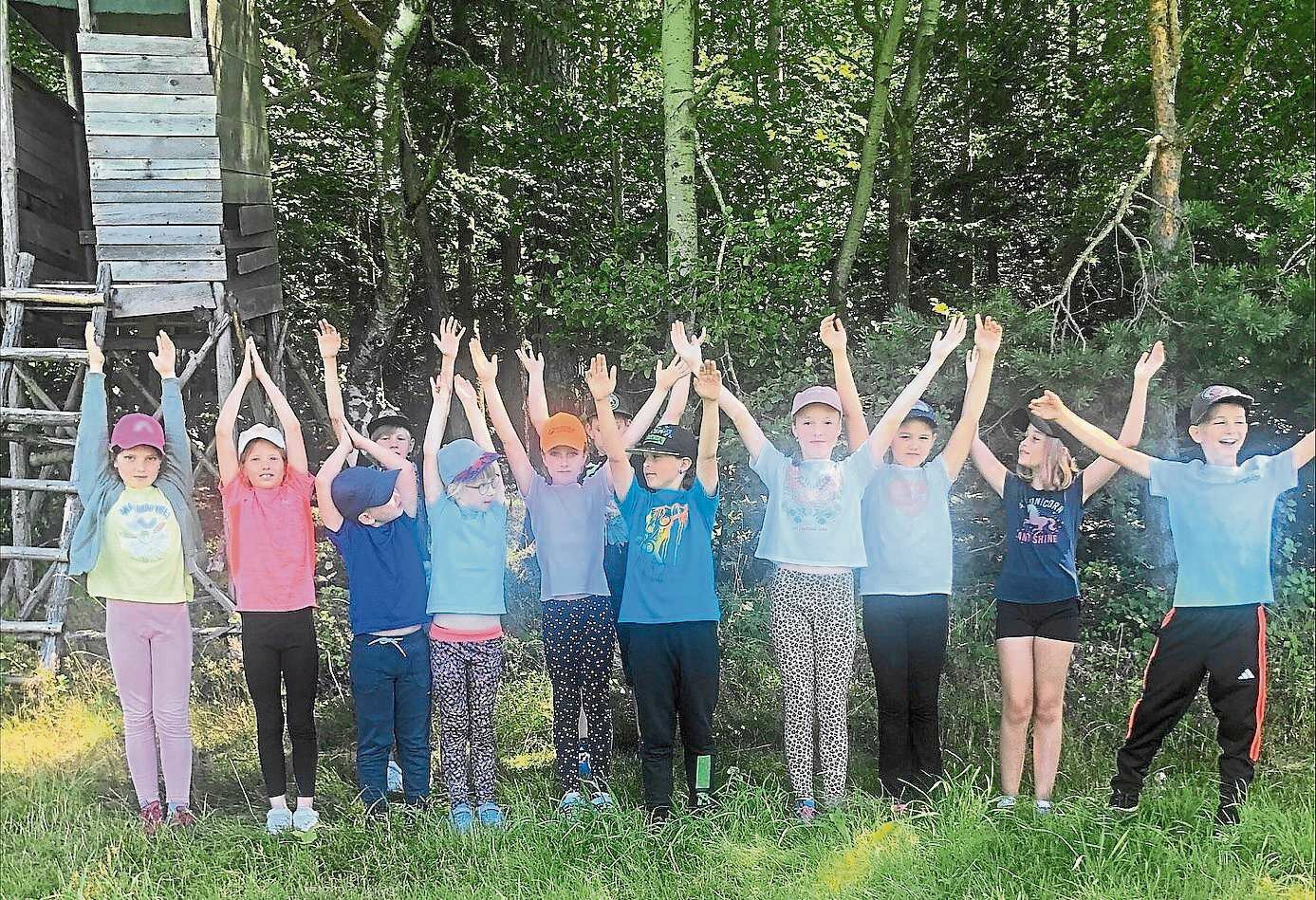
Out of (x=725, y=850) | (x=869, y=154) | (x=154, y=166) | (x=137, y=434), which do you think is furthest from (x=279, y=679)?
(x=869, y=154)

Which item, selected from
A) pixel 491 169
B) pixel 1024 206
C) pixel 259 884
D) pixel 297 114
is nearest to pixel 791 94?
pixel 1024 206

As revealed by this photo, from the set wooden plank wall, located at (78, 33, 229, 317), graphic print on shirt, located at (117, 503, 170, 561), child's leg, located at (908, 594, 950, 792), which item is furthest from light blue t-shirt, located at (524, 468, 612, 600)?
wooden plank wall, located at (78, 33, 229, 317)

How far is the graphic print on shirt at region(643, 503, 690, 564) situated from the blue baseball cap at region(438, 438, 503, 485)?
0.78 m

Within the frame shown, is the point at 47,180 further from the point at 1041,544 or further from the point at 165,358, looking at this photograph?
the point at 1041,544

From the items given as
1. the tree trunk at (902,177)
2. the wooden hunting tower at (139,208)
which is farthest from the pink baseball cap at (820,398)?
the tree trunk at (902,177)

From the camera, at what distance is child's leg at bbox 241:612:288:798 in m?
4.75

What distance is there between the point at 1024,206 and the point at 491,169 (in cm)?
534

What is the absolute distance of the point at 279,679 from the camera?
4844 mm

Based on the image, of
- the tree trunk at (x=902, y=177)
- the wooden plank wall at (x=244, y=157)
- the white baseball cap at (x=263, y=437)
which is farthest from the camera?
the tree trunk at (x=902, y=177)

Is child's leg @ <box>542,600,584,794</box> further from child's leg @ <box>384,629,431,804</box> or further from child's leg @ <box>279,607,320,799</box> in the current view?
child's leg @ <box>279,607,320,799</box>

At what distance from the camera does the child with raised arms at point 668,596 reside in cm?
464

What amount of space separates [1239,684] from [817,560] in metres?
1.79

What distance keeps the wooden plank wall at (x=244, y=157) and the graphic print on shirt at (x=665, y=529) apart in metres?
4.38

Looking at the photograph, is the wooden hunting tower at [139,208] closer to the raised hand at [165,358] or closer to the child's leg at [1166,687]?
the raised hand at [165,358]
